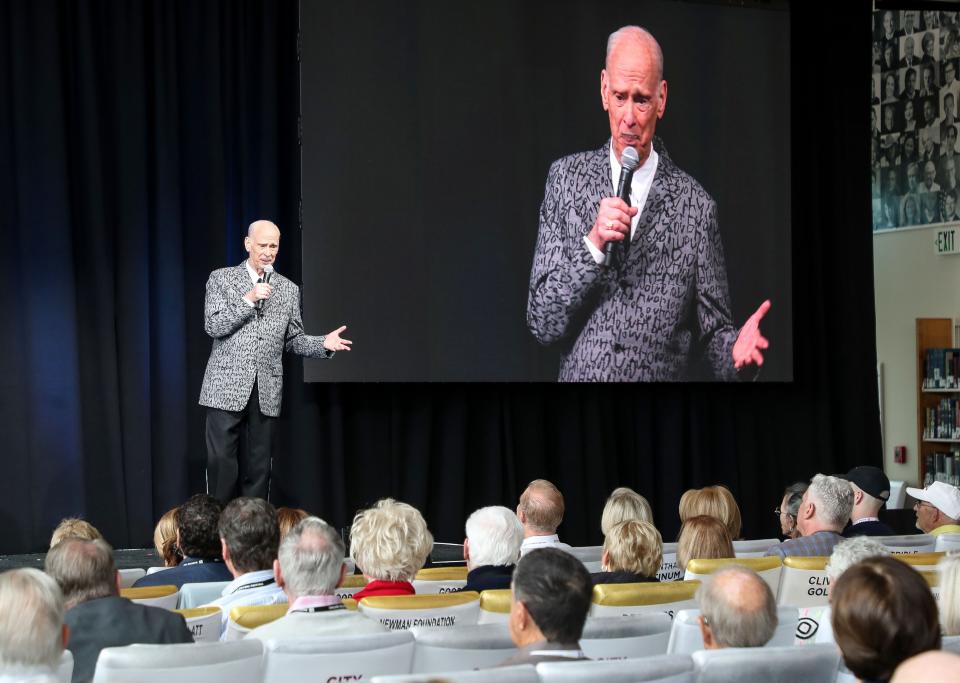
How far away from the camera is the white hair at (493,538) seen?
13.5ft

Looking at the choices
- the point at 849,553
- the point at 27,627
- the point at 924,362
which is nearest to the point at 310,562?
the point at 27,627

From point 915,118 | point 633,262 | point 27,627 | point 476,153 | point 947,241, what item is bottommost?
point 27,627

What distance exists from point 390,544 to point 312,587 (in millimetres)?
603

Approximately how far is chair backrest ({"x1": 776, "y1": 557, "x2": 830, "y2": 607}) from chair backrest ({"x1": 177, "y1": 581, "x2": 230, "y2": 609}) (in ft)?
6.11

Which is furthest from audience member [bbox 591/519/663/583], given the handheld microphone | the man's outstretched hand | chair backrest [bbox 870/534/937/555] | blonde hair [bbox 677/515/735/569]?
the man's outstretched hand

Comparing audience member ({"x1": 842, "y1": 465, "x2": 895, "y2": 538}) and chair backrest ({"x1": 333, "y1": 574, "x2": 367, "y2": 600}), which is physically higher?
audience member ({"x1": 842, "y1": 465, "x2": 895, "y2": 538})

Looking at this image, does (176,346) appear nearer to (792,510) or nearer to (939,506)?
(792,510)

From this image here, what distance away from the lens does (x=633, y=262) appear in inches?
324

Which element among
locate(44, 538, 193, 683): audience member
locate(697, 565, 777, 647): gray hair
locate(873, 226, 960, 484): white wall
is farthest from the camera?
locate(873, 226, 960, 484): white wall

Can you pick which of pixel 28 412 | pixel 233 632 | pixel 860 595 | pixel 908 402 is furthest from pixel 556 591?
pixel 908 402

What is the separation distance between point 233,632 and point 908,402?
8.77 meters

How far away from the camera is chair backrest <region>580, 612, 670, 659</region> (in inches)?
130

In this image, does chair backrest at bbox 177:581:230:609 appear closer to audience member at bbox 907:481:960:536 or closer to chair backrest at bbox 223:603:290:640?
chair backrest at bbox 223:603:290:640

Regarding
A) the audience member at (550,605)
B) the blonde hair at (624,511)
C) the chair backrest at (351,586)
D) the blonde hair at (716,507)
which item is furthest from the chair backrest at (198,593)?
the blonde hair at (716,507)
